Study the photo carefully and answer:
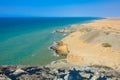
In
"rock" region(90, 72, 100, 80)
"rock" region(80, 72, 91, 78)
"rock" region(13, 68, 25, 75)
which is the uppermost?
"rock" region(13, 68, 25, 75)

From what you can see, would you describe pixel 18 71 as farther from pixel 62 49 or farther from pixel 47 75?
pixel 62 49

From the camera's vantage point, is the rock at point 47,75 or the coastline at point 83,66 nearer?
the rock at point 47,75

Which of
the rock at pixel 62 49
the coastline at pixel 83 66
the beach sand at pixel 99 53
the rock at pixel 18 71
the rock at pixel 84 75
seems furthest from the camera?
the rock at pixel 62 49

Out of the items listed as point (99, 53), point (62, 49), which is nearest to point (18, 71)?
point (99, 53)

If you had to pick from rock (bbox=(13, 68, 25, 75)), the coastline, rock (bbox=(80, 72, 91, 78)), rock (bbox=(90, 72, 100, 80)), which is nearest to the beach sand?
the coastline

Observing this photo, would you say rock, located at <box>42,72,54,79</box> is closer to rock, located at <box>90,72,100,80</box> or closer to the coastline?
the coastline

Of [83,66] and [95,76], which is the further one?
[83,66]

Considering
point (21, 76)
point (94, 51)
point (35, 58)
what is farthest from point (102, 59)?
point (21, 76)

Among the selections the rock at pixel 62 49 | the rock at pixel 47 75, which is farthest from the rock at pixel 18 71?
the rock at pixel 62 49

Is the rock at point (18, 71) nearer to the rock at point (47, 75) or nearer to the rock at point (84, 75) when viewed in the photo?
the rock at point (47, 75)

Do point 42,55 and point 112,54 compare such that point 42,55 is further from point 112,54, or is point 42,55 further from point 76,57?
point 112,54

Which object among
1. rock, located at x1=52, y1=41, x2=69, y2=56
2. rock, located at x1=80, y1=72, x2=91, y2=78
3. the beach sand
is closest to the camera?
rock, located at x1=80, y1=72, x2=91, y2=78
